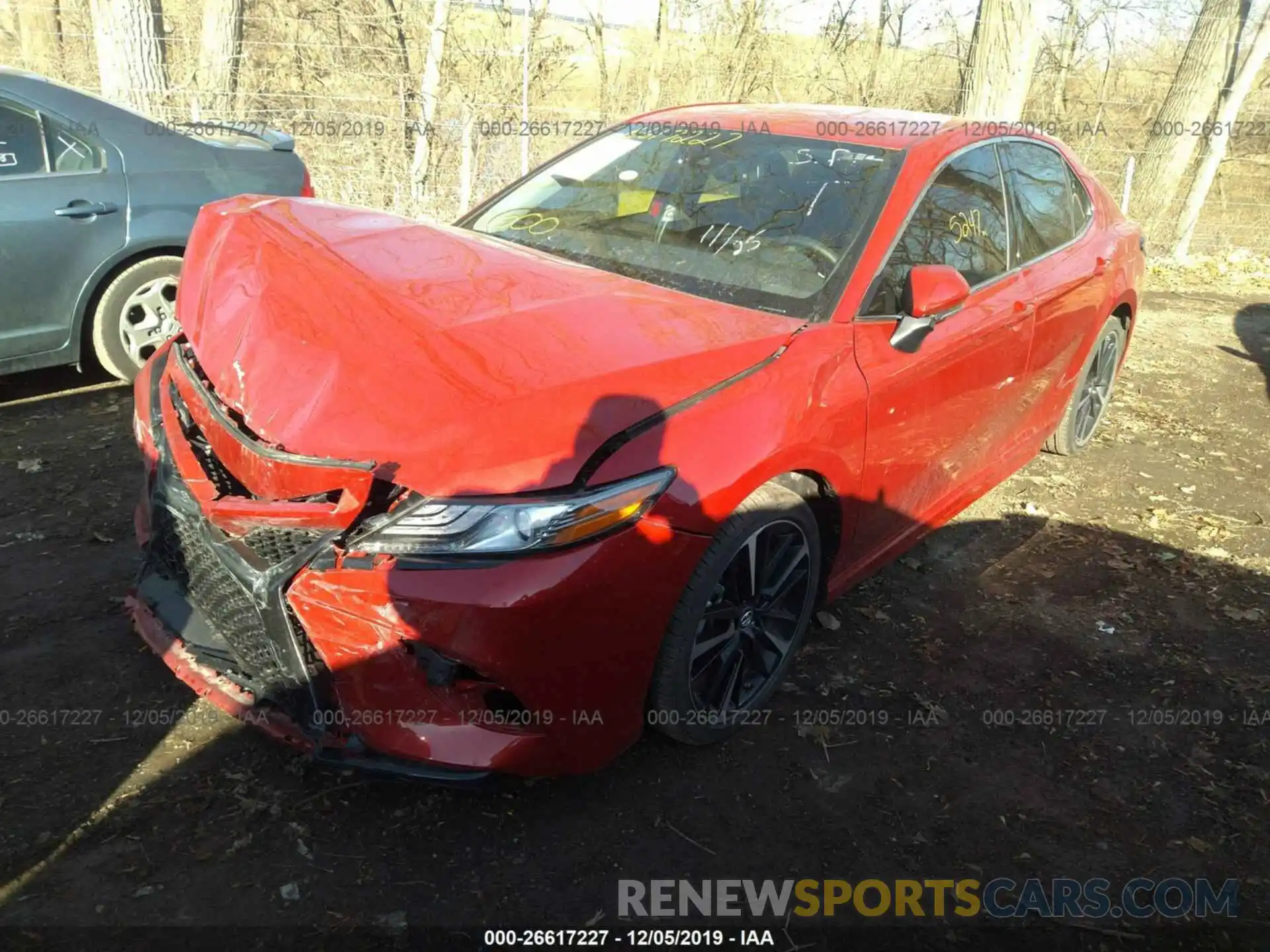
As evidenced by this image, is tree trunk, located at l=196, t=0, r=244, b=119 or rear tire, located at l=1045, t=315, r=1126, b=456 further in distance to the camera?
tree trunk, located at l=196, t=0, r=244, b=119

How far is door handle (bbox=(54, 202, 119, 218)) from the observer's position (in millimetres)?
4586

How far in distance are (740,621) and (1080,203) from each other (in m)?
3.22

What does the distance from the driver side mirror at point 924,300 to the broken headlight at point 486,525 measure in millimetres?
1360

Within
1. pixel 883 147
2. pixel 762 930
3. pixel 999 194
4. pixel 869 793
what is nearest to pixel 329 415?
pixel 762 930

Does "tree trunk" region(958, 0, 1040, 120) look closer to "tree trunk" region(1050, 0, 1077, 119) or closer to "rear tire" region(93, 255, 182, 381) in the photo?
"tree trunk" region(1050, 0, 1077, 119)

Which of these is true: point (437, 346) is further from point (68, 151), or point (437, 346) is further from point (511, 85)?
point (511, 85)

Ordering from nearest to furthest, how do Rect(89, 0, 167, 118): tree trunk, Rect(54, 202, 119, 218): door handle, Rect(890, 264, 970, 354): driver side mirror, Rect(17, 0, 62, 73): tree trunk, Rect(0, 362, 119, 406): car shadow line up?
Rect(890, 264, 970, 354): driver side mirror
Rect(54, 202, 119, 218): door handle
Rect(0, 362, 119, 406): car shadow
Rect(89, 0, 167, 118): tree trunk
Rect(17, 0, 62, 73): tree trunk

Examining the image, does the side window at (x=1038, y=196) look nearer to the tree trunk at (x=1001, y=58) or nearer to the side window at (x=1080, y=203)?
the side window at (x=1080, y=203)

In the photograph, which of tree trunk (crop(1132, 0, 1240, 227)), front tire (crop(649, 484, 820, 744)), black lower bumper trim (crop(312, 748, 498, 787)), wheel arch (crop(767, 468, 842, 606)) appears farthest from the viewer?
tree trunk (crop(1132, 0, 1240, 227))

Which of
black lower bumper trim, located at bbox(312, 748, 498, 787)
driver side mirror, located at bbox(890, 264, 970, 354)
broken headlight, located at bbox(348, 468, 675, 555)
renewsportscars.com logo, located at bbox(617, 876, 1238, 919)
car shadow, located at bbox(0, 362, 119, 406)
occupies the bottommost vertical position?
renewsportscars.com logo, located at bbox(617, 876, 1238, 919)

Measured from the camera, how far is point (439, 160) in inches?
372

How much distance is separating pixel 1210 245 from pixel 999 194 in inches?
422

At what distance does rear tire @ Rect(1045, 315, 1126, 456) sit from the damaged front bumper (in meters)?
3.35

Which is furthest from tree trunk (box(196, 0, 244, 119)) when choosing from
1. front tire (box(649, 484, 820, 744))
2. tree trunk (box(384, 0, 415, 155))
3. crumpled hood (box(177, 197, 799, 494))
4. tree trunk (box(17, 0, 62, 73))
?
front tire (box(649, 484, 820, 744))
